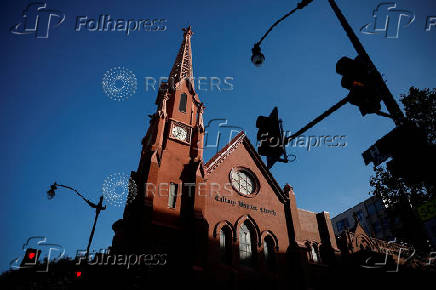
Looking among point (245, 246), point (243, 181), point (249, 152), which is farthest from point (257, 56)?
point (249, 152)

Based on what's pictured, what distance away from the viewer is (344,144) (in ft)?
18.6

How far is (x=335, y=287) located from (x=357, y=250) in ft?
19.5

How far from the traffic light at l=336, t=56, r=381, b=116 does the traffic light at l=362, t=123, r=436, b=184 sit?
41cm

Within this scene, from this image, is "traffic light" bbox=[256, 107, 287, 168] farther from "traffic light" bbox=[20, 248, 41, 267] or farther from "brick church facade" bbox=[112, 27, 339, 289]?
"brick church facade" bbox=[112, 27, 339, 289]

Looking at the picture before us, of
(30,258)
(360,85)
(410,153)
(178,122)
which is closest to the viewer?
(410,153)

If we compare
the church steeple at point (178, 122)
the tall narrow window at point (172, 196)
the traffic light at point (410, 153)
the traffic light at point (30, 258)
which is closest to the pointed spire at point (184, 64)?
the church steeple at point (178, 122)

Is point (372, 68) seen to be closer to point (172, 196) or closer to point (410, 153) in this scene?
point (410, 153)

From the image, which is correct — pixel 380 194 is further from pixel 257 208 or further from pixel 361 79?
pixel 361 79

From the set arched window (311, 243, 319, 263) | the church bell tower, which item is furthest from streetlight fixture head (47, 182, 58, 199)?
arched window (311, 243, 319, 263)

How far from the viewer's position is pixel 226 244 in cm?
1588

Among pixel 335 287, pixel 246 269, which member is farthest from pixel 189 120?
pixel 335 287

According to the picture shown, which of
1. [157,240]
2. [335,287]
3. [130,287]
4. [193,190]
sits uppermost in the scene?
[193,190]

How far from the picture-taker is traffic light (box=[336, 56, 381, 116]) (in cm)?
306

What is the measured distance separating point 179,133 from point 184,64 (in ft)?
42.7
